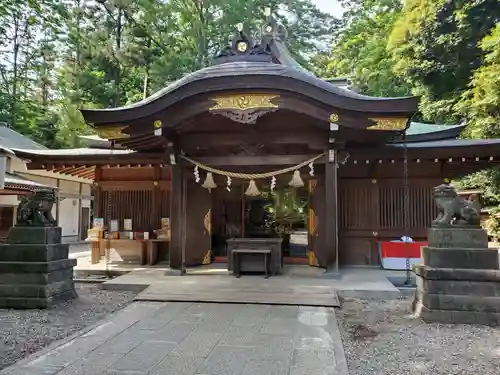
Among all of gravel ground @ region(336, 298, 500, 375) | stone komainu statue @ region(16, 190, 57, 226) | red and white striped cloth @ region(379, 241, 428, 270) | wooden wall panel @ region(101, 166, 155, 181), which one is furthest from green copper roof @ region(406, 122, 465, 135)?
stone komainu statue @ region(16, 190, 57, 226)

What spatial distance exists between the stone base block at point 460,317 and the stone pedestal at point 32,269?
211 inches

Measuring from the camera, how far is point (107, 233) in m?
9.77

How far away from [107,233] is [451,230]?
7.66 meters

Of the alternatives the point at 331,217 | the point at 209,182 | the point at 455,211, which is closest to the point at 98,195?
the point at 209,182

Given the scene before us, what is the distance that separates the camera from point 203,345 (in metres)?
4.32

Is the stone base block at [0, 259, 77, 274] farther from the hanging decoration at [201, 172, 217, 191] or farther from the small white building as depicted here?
the small white building

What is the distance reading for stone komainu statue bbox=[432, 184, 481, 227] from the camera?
530 cm

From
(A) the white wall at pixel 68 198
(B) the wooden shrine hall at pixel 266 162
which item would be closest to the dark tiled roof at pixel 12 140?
(A) the white wall at pixel 68 198

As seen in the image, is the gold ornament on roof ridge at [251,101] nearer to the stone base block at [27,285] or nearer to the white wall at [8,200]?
the stone base block at [27,285]

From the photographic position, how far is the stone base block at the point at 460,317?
16.3ft

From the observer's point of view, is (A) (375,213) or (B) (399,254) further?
(A) (375,213)

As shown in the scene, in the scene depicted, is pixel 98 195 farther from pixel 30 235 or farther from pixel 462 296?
pixel 462 296

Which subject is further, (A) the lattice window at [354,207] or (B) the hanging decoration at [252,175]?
(A) the lattice window at [354,207]

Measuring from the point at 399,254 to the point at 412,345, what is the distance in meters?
4.67
